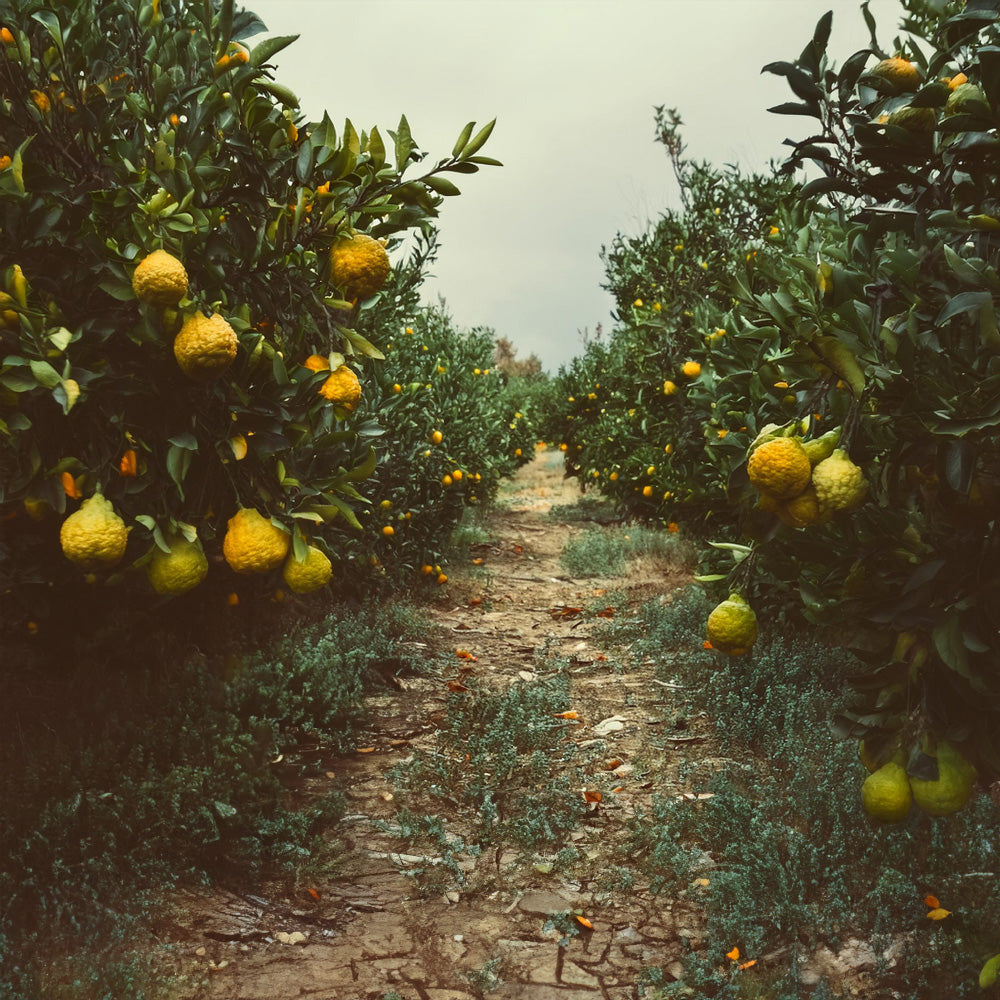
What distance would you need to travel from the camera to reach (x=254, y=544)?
2.49 m

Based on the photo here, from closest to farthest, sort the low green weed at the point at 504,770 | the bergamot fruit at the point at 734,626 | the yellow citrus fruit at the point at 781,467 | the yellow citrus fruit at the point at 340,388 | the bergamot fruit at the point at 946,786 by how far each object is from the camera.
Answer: the yellow citrus fruit at the point at 781,467, the bergamot fruit at the point at 946,786, the bergamot fruit at the point at 734,626, the yellow citrus fruit at the point at 340,388, the low green weed at the point at 504,770

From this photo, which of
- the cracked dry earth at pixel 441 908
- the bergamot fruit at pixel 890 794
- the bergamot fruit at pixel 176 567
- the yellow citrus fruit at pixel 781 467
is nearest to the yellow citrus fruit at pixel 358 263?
the bergamot fruit at pixel 176 567

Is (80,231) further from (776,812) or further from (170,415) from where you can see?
(776,812)

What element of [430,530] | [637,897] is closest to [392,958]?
[637,897]

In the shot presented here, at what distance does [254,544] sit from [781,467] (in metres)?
1.44

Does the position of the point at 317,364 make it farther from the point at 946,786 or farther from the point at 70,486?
the point at 946,786

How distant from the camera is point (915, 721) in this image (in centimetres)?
221

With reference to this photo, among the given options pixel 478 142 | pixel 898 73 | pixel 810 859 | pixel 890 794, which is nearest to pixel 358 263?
pixel 478 142

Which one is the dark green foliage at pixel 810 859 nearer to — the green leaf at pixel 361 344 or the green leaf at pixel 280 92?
the green leaf at pixel 361 344

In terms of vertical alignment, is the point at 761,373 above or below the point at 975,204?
below

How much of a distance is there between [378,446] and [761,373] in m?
4.76

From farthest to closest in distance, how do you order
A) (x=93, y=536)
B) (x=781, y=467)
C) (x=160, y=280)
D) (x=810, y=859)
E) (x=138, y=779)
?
(x=138, y=779) < (x=810, y=859) < (x=93, y=536) < (x=160, y=280) < (x=781, y=467)

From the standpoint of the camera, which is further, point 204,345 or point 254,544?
point 254,544

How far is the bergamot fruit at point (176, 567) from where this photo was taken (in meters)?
2.50
